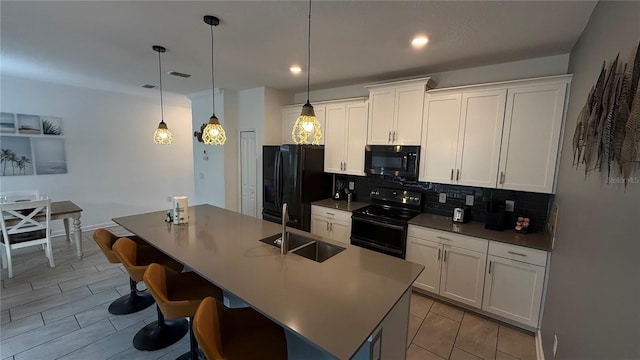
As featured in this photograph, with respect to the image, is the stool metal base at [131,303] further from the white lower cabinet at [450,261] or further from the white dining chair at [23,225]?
the white lower cabinet at [450,261]

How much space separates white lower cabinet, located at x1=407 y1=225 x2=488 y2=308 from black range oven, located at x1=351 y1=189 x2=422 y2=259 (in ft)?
0.41

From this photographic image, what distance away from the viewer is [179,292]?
187cm

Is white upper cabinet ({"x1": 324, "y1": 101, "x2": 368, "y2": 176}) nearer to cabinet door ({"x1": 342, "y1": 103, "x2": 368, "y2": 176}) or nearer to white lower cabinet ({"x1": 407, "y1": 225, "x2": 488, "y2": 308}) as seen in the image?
cabinet door ({"x1": 342, "y1": 103, "x2": 368, "y2": 176})

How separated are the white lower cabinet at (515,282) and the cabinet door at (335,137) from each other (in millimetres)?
2123

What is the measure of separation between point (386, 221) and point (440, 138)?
3.72 ft

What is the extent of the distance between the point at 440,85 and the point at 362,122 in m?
1.04

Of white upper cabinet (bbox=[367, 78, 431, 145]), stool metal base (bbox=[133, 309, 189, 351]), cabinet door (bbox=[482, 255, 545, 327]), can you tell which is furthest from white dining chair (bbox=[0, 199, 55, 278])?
cabinet door (bbox=[482, 255, 545, 327])

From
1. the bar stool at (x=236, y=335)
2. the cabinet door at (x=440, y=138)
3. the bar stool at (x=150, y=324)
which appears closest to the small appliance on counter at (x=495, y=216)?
the cabinet door at (x=440, y=138)

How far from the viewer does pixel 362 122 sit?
350 cm

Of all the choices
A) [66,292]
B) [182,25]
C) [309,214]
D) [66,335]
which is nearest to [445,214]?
[309,214]

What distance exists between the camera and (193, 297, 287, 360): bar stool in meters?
1.14

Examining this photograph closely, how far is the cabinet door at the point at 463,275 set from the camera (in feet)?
8.36

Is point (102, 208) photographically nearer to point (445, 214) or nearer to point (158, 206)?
point (158, 206)

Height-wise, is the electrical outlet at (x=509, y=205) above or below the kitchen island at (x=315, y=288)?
above
